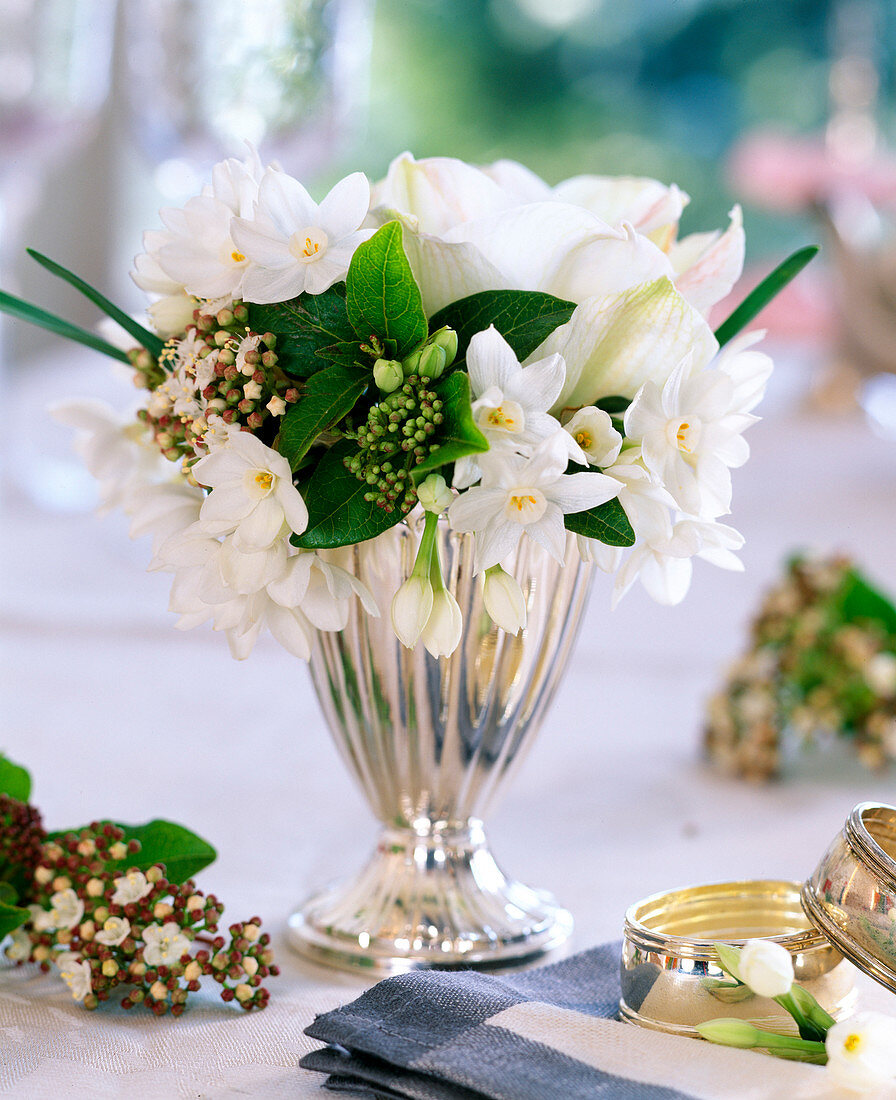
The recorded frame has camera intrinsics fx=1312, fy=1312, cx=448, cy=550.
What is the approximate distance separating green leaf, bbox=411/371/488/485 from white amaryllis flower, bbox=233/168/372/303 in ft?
0.16

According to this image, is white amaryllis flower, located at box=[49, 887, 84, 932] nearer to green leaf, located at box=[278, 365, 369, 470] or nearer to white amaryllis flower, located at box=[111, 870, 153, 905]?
white amaryllis flower, located at box=[111, 870, 153, 905]

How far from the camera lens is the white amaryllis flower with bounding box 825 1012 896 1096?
1.12 ft

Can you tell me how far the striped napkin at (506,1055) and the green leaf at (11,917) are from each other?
114mm

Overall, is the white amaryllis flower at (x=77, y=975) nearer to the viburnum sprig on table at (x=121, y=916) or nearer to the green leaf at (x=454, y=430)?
the viburnum sprig on table at (x=121, y=916)

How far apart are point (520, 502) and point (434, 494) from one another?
0.08ft

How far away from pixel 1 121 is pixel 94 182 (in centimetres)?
205

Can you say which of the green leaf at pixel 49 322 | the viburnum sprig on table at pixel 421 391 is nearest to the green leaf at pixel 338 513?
the viburnum sprig on table at pixel 421 391

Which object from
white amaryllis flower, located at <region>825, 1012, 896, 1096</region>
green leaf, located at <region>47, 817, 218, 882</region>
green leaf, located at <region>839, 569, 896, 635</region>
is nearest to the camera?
white amaryllis flower, located at <region>825, 1012, 896, 1096</region>

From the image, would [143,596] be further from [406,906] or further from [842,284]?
[842,284]

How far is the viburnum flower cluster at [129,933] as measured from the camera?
42cm

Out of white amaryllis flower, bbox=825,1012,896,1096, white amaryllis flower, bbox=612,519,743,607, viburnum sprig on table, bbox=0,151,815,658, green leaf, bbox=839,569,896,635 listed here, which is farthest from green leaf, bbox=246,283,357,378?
green leaf, bbox=839,569,896,635

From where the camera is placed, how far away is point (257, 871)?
1.92ft

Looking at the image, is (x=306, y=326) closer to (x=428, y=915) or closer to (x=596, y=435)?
(x=596, y=435)

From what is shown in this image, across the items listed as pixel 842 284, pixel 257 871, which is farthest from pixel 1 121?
pixel 842 284
